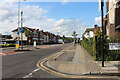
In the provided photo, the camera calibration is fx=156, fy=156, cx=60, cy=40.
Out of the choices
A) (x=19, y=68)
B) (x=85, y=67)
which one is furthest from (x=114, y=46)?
(x=19, y=68)

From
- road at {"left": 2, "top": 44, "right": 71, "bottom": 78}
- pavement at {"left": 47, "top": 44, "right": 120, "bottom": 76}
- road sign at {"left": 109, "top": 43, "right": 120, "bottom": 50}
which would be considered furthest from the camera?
road sign at {"left": 109, "top": 43, "right": 120, "bottom": 50}

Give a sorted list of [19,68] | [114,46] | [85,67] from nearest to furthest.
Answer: [85,67], [19,68], [114,46]

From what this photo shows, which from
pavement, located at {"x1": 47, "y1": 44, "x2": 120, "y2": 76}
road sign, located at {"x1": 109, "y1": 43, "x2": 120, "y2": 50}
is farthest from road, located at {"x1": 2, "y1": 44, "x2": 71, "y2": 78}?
road sign, located at {"x1": 109, "y1": 43, "x2": 120, "y2": 50}

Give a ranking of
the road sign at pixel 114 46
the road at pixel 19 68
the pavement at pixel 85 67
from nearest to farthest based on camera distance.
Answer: the road at pixel 19 68 → the pavement at pixel 85 67 → the road sign at pixel 114 46

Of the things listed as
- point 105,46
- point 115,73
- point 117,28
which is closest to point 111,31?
point 117,28

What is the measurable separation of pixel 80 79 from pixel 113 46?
5376 mm

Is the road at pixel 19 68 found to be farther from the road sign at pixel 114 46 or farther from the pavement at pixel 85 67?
the road sign at pixel 114 46

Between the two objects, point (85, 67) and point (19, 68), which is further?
point (19, 68)

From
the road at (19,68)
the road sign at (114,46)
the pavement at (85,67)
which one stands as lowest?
the road at (19,68)

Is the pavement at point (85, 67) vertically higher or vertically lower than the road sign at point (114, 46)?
lower

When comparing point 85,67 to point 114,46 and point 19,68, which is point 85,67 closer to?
point 114,46

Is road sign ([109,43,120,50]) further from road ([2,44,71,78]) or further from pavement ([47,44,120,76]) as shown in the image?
road ([2,44,71,78])

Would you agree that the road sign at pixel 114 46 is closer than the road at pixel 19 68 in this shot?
No

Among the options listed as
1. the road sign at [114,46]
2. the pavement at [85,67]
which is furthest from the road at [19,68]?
the road sign at [114,46]
